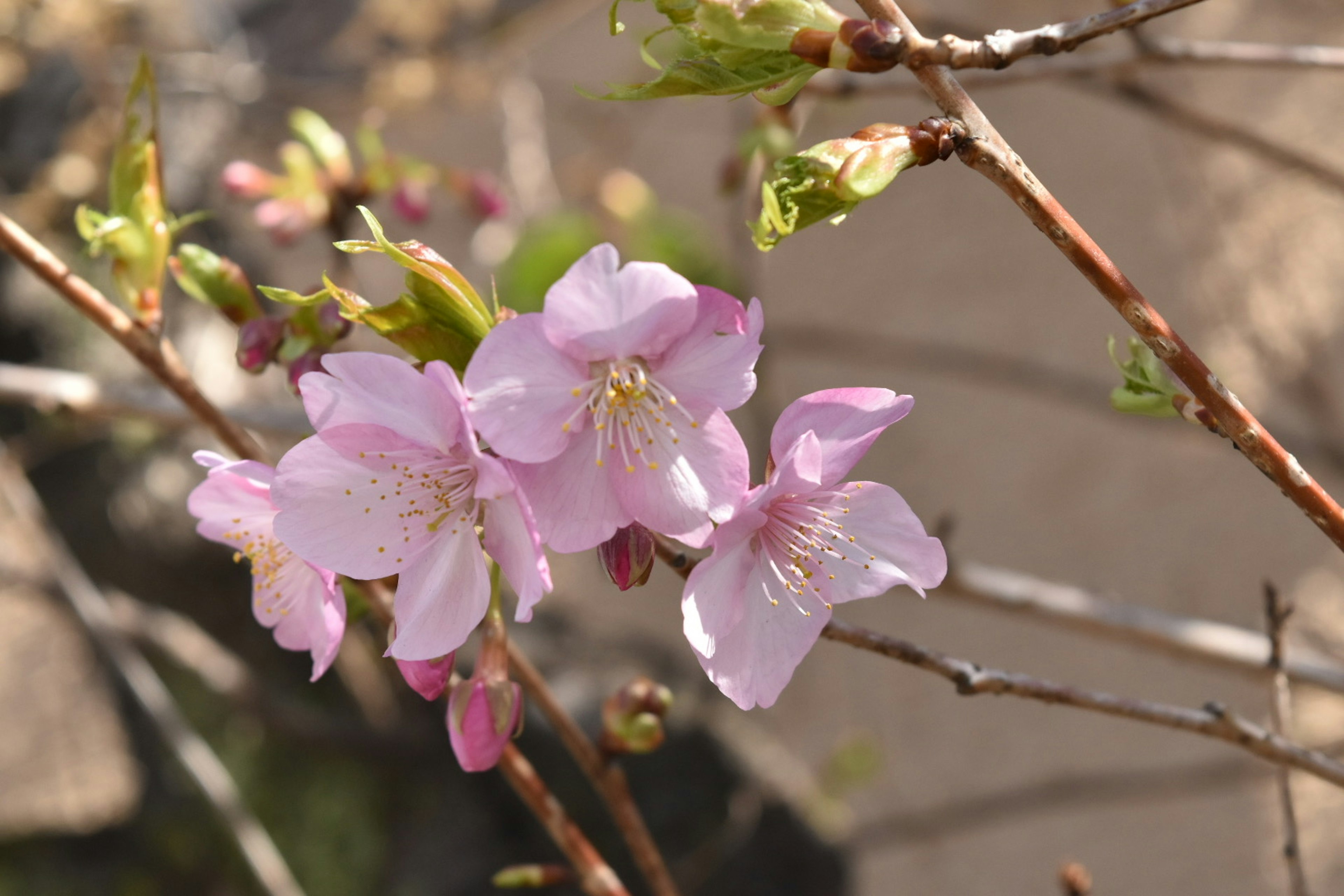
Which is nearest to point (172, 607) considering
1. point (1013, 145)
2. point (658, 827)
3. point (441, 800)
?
point (441, 800)

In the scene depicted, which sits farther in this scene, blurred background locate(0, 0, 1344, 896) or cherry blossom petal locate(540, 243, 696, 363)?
blurred background locate(0, 0, 1344, 896)

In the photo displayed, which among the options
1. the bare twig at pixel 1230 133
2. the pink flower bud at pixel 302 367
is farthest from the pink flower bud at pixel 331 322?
the bare twig at pixel 1230 133

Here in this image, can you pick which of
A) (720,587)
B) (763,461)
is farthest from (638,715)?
(763,461)

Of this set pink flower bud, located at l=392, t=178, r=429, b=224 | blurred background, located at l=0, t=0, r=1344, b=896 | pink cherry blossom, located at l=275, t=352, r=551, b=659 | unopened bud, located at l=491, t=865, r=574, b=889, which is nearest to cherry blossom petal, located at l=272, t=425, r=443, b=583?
pink cherry blossom, located at l=275, t=352, r=551, b=659

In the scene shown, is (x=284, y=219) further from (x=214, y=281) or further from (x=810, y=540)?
(x=810, y=540)

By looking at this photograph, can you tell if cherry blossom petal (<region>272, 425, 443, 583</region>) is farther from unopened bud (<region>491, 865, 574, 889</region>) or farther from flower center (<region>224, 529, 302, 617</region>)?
unopened bud (<region>491, 865, 574, 889</region>)

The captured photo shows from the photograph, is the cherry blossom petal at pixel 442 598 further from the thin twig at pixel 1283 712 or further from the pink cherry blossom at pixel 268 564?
the thin twig at pixel 1283 712
